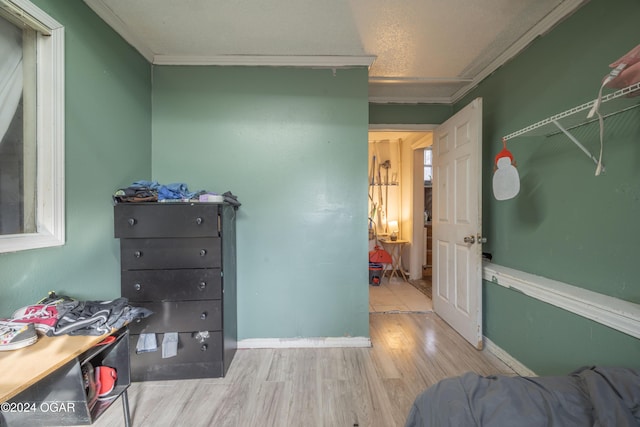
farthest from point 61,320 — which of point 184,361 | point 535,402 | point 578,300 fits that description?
point 578,300

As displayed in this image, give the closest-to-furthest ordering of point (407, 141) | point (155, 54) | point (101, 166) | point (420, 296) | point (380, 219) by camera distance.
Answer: point (101, 166) < point (155, 54) < point (420, 296) < point (407, 141) < point (380, 219)

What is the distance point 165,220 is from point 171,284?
1.45 feet

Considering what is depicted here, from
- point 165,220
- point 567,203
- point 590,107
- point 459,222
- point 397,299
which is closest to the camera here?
point 590,107

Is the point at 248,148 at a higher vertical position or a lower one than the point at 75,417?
higher

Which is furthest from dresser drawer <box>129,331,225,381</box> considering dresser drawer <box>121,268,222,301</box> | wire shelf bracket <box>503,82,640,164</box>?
wire shelf bracket <box>503,82,640,164</box>

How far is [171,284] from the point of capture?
1.62 metres

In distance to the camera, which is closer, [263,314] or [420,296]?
[263,314]

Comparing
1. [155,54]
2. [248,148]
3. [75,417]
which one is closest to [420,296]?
[248,148]

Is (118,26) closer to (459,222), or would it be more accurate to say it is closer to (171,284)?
(171,284)

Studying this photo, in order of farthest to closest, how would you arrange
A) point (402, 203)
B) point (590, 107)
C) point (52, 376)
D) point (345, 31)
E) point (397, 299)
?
point (402, 203) < point (397, 299) < point (345, 31) < point (590, 107) < point (52, 376)

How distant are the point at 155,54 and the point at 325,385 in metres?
2.95

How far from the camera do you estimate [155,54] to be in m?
2.02

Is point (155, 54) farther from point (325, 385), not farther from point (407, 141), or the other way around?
point (407, 141)

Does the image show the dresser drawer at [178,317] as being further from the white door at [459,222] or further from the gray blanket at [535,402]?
the white door at [459,222]
